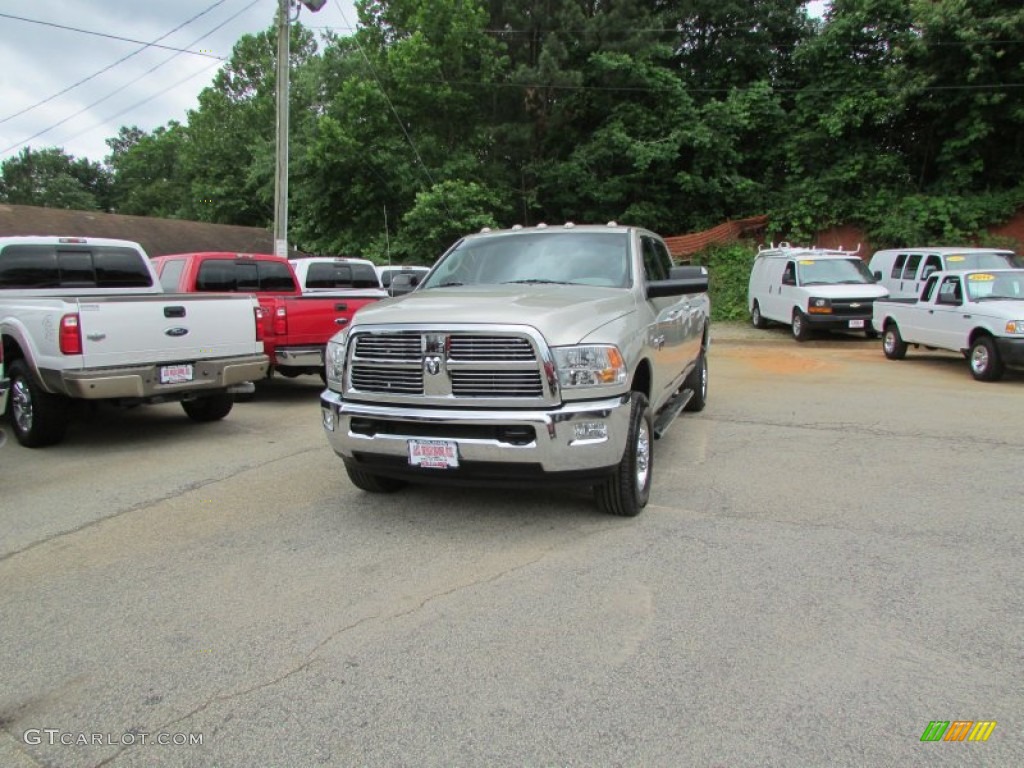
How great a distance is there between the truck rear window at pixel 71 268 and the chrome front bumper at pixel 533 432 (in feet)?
17.9

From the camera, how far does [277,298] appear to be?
9.45 metres

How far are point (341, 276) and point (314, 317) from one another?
3.40 meters

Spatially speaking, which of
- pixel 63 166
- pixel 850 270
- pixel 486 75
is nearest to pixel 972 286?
pixel 850 270

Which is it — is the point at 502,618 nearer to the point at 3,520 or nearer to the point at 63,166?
the point at 3,520

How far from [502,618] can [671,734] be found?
42.6 inches

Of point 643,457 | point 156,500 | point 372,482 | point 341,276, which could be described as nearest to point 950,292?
point 643,457

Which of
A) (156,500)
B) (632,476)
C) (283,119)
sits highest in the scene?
(283,119)

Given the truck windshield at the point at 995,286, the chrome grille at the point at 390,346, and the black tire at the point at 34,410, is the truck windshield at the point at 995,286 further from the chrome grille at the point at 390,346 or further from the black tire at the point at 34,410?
the black tire at the point at 34,410

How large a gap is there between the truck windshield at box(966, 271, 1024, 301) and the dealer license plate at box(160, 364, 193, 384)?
11187 millimetres

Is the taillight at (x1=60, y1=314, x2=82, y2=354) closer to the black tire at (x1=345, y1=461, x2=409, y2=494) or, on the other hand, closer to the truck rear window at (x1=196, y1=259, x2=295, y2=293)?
the black tire at (x1=345, y1=461, x2=409, y2=494)

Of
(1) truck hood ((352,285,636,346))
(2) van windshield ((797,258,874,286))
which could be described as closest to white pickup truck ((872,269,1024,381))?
(2) van windshield ((797,258,874,286))

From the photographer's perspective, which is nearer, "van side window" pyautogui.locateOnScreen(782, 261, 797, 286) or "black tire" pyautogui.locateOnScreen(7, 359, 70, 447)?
"black tire" pyautogui.locateOnScreen(7, 359, 70, 447)

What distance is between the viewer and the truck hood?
14.4ft

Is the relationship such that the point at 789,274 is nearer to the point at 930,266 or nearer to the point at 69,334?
the point at 930,266
